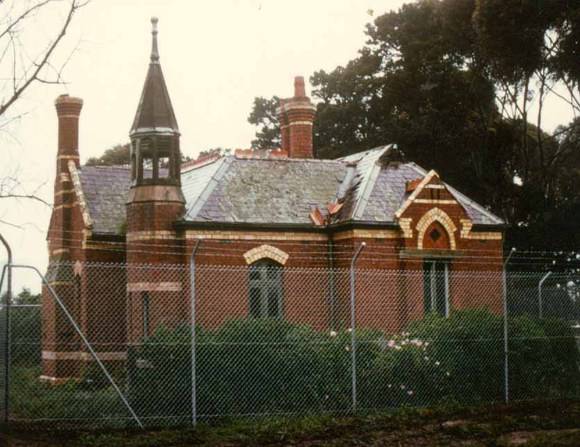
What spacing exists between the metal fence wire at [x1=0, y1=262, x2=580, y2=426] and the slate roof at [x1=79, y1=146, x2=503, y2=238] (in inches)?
67.3

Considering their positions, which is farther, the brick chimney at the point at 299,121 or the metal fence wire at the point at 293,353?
the brick chimney at the point at 299,121

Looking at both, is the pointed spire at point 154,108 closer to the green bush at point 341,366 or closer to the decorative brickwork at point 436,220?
the decorative brickwork at point 436,220

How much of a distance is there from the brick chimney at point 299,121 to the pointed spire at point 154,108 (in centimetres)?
653

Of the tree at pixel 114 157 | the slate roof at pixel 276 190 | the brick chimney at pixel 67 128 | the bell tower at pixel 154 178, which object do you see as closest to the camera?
the bell tower at pixel 154 178

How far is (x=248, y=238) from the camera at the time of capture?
24.4 meters

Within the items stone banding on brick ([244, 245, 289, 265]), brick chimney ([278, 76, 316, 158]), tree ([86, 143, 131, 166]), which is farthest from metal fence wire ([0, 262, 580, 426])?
tree ([86, 143, 131, 166])

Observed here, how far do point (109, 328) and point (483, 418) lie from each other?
14.0 metres

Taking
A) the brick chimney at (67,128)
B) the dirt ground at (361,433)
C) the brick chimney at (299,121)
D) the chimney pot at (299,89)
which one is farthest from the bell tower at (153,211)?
the dirt ground at (361,433)

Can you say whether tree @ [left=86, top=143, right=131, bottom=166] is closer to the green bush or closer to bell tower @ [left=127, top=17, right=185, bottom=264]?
bell tower @ [left=127, top=17, right=185, bottom=264]

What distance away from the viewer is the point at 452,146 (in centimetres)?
3772

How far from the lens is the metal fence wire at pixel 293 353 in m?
15.5

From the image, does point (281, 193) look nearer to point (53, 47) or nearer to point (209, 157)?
point (209, 157)

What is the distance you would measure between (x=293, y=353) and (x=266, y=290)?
318 inches

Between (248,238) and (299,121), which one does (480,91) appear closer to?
(299,121)
